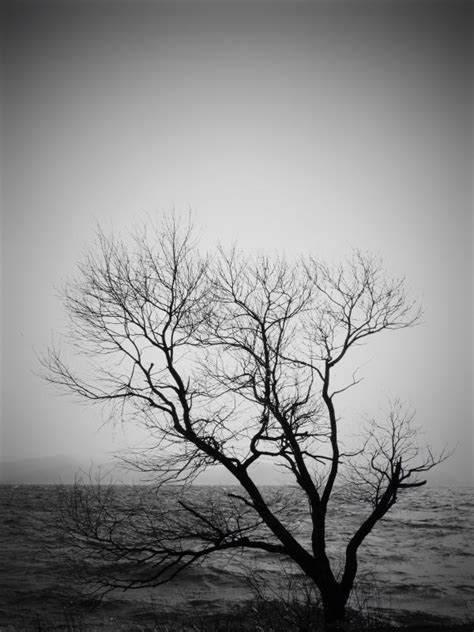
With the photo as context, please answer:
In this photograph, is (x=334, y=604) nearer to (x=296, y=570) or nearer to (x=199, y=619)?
(x=199, y=619)

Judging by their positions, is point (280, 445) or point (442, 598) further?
point (442, 598)

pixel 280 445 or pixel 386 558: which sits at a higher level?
pixel 280 445

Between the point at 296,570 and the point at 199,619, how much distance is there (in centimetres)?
755

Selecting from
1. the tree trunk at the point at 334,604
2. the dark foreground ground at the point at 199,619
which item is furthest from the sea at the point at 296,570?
the tree trunk at the point at 334,604

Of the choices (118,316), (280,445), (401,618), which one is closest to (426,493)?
(401,618)

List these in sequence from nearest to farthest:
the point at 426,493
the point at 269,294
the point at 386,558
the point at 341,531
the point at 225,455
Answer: the point at 225,455, the point at 269,294, the point at 386,558, the point at 341,531, the point at 426,493

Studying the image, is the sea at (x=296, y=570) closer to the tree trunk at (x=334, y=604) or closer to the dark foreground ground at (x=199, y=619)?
the dark foreground ground at (x=199, y=619)

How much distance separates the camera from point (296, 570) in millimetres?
17484

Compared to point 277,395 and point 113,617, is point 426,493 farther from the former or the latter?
point 277,395

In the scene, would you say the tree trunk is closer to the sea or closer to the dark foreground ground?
the dark foreground ground

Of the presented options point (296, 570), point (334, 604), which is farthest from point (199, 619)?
point (296, 570)

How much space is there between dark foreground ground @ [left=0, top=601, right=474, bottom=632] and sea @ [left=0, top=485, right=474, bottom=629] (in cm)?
43

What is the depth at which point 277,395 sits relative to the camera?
29.1 ft

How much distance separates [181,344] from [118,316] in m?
1.62
